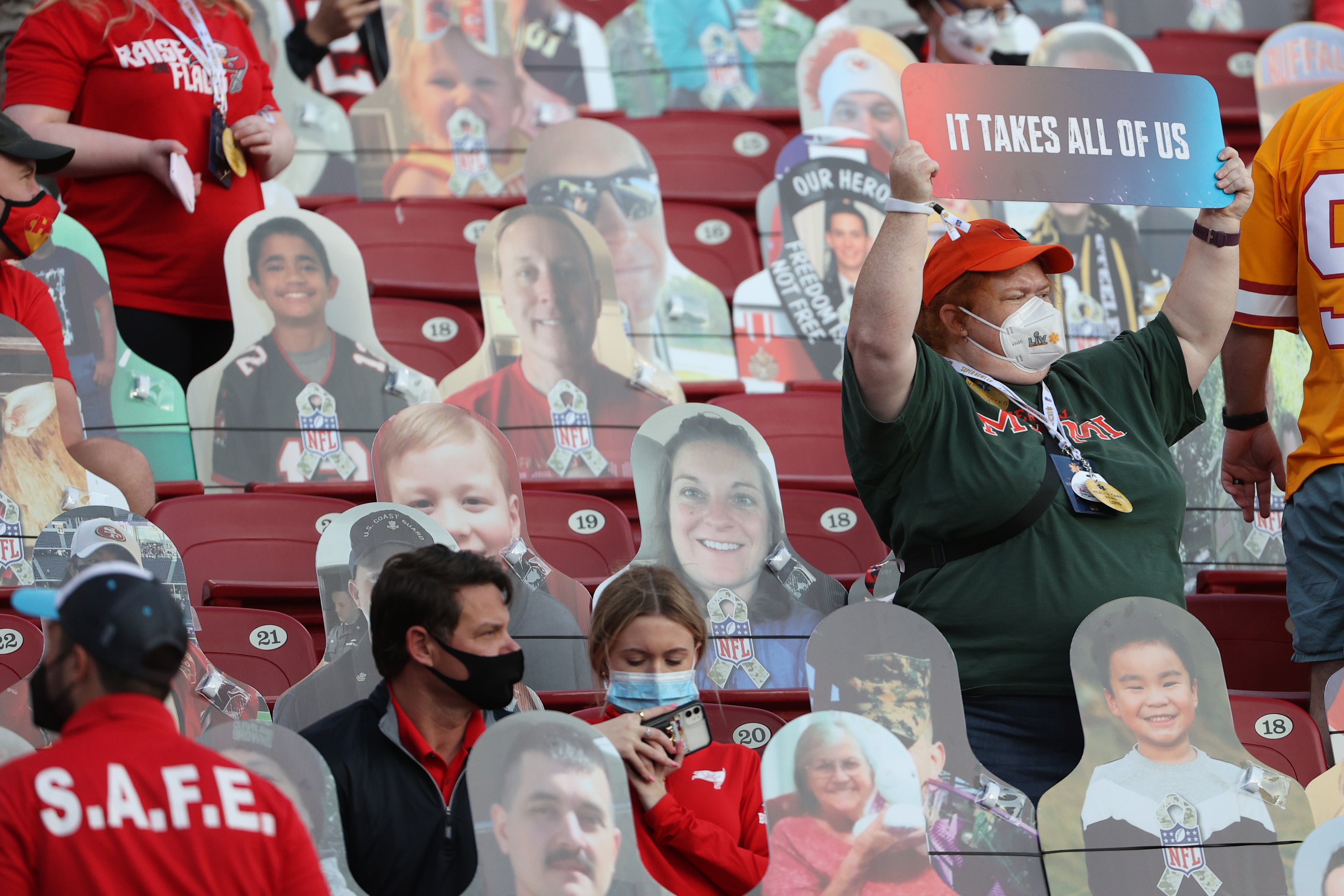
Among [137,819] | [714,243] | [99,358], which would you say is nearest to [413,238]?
[714,243]

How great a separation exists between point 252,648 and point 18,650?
1.32 feet

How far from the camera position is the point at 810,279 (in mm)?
4652

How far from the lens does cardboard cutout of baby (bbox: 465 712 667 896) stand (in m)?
2.17

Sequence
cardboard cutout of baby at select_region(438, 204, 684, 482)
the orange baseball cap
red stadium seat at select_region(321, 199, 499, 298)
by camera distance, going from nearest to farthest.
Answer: the orange baseball cap → cardboard cutout of baby at select_region(438, 204, 684, 482) → red stadium seat at select_region(321, 199, 499, 298)

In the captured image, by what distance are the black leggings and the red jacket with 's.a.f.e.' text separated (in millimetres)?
2128

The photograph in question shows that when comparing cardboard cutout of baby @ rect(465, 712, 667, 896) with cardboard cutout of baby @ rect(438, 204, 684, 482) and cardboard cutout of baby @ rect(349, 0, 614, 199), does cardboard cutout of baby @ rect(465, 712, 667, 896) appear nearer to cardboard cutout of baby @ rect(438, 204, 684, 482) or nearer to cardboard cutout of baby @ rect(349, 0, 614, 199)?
cardboard cutout of baby @ rect(438, 204, 684, 482)

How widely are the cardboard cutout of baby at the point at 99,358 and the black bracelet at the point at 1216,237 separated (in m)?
2.23

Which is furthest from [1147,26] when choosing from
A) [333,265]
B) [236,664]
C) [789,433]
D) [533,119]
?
[236,664]

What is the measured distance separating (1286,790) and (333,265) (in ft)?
7.98

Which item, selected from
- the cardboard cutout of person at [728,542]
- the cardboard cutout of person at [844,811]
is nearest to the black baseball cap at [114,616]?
the cardboard cutout of person at [844,811]

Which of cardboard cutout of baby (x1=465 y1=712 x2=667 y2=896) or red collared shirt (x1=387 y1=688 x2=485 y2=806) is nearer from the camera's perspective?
cardboard cutout of baby (x1=465 y1=712 x2=667 y2=896)

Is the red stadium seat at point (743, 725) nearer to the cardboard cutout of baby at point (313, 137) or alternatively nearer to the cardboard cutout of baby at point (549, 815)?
the cardboard cutout of baby at point (549, 815)

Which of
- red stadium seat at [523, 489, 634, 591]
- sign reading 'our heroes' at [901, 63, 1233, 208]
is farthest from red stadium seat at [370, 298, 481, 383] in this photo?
sign reading 'our heroes' at [901, 63, 1233, 208]

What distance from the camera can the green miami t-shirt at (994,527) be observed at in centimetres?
261
